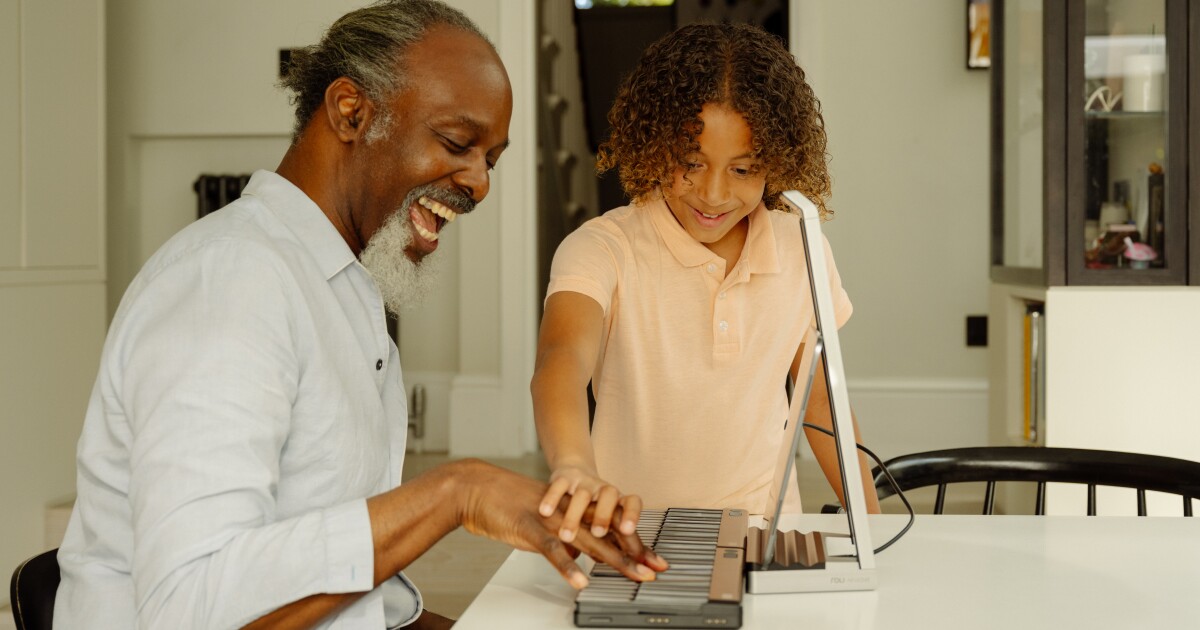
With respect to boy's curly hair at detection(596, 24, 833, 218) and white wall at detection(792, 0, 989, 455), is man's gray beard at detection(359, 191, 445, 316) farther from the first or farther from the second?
white wall at detection(792, 0, 989, 455)

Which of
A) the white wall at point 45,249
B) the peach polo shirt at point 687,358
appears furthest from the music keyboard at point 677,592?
the white wall at point 45,249

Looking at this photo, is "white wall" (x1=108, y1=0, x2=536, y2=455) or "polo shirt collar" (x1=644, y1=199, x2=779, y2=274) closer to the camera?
"polo shirt collar" (x1=644, y1=199, x2=779, y2=274)

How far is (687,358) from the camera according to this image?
1.58 metres

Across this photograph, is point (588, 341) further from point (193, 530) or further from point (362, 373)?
point (193, 530)

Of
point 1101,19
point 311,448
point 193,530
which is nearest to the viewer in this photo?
point 193,530

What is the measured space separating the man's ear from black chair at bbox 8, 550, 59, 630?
52 cm

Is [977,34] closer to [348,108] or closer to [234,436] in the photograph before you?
[348,108]

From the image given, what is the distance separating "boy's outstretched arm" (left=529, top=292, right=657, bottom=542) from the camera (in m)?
0.98

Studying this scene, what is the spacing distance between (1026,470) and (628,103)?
0.77m

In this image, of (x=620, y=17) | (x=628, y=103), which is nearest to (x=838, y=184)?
(x=620, y=17)

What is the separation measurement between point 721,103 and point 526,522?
0.74 metres

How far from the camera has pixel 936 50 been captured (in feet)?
17.0

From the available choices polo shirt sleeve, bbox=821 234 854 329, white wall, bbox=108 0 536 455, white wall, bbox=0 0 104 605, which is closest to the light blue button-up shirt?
polo shirt sleeve, bbox=821 234 854 329

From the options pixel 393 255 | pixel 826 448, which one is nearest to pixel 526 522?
pixel 393 255
